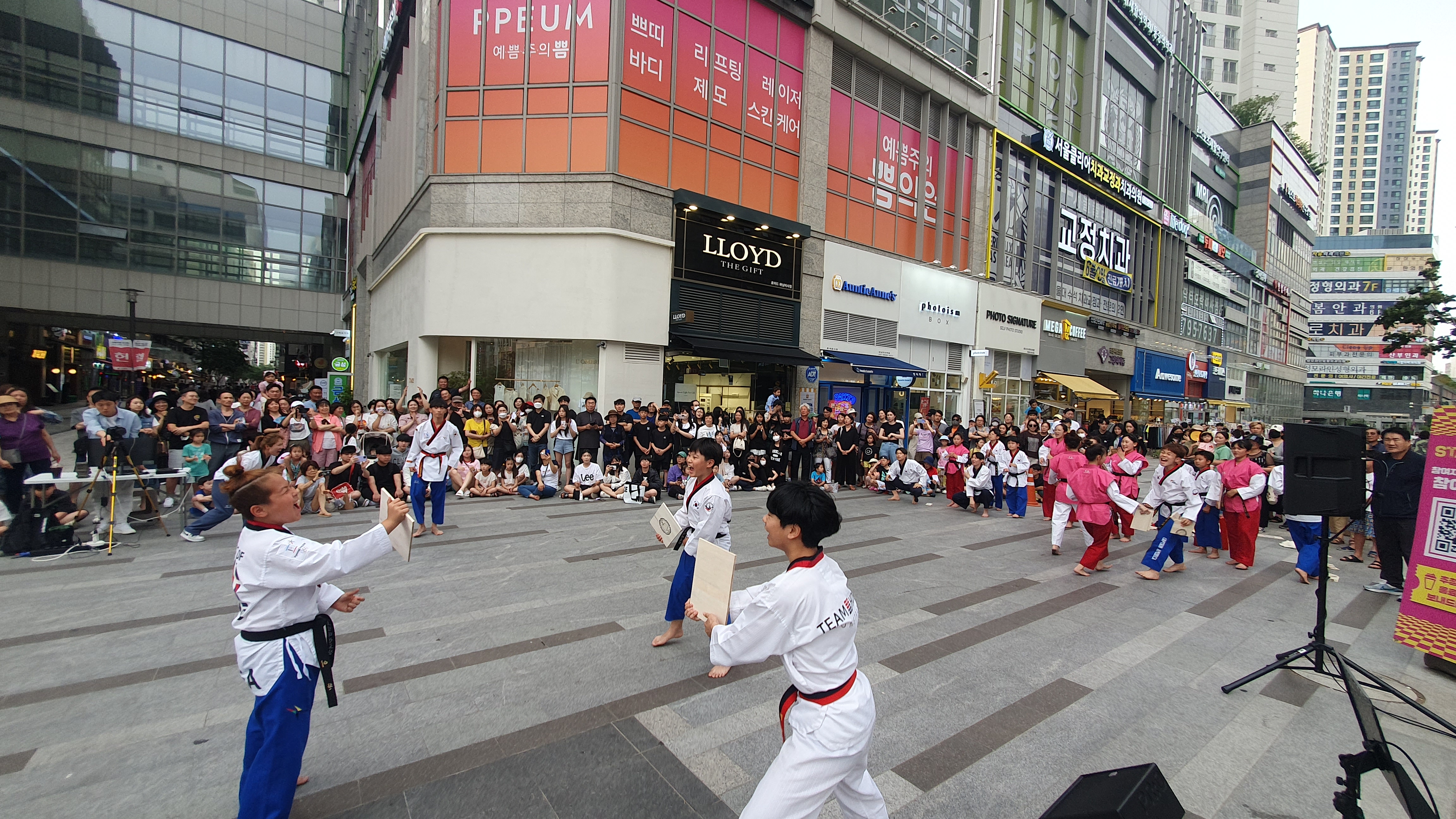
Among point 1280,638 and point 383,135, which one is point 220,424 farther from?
point 383,135

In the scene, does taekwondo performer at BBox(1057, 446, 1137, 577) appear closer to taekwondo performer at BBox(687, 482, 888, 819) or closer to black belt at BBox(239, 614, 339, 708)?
taekwondo performer at BBox(687, 482, 888, 819)

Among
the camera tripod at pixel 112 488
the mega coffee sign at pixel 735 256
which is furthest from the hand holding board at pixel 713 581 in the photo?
the mega coffee sign at pixel 735 256

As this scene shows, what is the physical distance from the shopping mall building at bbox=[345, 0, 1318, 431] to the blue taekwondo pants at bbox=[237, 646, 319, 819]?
13.4m

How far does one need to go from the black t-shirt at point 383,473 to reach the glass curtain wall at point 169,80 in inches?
1246

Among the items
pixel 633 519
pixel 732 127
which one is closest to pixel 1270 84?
pixel 732 127

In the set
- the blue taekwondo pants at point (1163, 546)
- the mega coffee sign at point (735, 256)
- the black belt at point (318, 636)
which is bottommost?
the blue taekwondo pants at point (1163, 546)

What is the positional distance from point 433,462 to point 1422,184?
7481 inches

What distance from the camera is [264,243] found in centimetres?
3331

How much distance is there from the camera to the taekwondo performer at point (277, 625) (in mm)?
2600

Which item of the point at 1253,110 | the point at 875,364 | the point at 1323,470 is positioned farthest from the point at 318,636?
the point at 1253,110

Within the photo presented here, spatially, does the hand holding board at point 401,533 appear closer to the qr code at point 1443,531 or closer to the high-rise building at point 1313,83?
the qr code at point 1443,531

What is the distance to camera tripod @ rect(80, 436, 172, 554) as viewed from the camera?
738cm

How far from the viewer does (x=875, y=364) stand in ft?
70.2

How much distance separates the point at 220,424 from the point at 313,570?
370 inches
